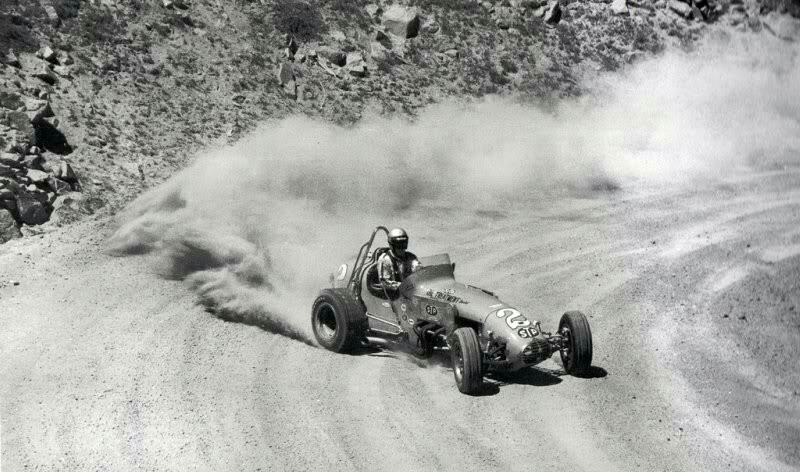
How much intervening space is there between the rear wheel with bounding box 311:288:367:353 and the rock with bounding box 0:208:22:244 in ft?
26.6

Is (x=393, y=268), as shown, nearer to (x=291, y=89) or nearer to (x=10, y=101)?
(x=10, y=101)

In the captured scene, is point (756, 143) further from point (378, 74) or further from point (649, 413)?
point (649, 413)

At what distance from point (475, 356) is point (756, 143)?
20607 millimetres

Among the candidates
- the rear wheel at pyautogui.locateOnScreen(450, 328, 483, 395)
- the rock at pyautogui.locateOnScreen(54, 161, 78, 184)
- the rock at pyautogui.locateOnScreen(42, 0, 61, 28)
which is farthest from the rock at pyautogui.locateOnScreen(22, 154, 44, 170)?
the rear wheel at pyautogui.locateOnScreen(450, 328, 483, 395)

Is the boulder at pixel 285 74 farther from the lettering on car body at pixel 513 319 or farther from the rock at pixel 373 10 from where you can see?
the lettering on car body at pixel 513 319

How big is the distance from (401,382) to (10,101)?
1503 centimetres

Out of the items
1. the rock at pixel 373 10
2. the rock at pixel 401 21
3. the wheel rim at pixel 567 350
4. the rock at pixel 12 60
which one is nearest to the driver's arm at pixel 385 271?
the wheel rim at pixel 567 350

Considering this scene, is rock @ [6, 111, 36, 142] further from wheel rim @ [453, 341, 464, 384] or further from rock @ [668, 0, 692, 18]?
rock @ [668, 0, 692, 18]

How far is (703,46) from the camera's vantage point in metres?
34.2

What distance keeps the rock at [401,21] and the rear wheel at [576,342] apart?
72.7 ft

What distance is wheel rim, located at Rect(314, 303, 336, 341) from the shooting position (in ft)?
45.8

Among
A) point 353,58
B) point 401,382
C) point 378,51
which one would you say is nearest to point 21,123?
point 353,58

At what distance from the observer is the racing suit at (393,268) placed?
13575mm

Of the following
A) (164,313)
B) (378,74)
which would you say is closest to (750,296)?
(164,313)
